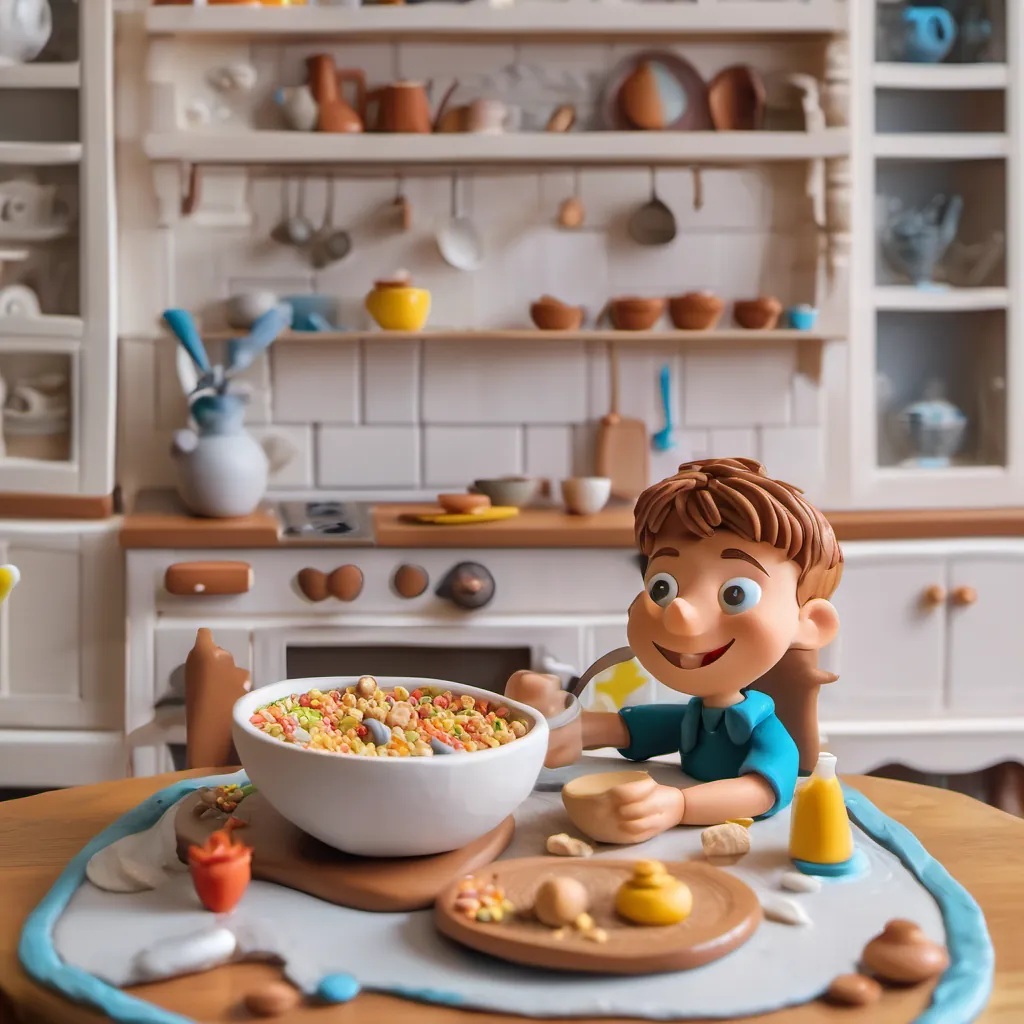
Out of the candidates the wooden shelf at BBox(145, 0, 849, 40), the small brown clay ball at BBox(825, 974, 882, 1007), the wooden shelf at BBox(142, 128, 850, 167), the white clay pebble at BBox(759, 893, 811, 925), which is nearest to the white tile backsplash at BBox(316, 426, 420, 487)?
the wooden shelf at BBox(142, 128, 850, 167)

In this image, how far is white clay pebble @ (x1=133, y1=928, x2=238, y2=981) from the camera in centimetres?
88

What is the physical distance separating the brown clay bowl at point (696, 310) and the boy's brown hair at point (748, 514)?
174 centimetres

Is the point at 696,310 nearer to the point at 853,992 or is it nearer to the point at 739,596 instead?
the point at 739,596

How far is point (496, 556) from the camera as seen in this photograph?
104 inches

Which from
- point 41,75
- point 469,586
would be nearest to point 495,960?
point 469,586

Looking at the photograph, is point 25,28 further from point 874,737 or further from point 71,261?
point 874,737

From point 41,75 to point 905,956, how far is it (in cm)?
262

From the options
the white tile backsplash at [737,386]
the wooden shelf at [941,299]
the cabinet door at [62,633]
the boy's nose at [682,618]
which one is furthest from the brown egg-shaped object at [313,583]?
the boy's nose at [682,618]

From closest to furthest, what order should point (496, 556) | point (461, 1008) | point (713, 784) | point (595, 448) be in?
point (461, 1008), point (713, 784), point (496, 556), point (595, 448)

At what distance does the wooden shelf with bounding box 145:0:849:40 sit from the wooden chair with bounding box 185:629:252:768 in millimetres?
1914

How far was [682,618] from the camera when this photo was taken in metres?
1.13

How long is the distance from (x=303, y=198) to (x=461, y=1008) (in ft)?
8.09

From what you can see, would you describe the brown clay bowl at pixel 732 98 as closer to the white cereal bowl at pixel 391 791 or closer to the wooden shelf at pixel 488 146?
the wooden shelf at pixel 488 146

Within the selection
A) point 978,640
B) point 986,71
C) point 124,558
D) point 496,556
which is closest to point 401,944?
point 496,556
